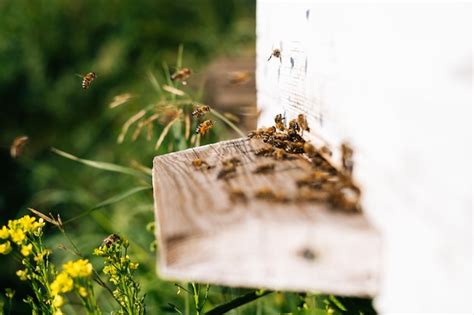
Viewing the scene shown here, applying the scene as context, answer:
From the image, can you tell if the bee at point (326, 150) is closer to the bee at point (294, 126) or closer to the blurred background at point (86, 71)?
the bee at point (294, 126)

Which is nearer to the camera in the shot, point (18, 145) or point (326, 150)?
point (326, 150)

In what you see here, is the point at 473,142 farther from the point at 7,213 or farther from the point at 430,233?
the point at 7,213

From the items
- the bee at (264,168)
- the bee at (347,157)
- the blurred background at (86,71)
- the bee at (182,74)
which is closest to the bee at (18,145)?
the bee at (182,74)

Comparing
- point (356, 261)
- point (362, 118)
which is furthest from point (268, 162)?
point (356, 261)

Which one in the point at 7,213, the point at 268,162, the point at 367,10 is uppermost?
the point at 367,10

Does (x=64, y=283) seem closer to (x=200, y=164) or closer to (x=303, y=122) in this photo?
(x=200, y=164)

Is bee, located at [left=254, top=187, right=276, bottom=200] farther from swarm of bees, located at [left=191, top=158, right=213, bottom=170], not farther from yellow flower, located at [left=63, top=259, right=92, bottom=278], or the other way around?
yellow flower, located at [left=63, top=259, right=92, bottom=278]

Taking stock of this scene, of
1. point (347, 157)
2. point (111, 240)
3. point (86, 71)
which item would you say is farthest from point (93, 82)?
point (347, 157)
